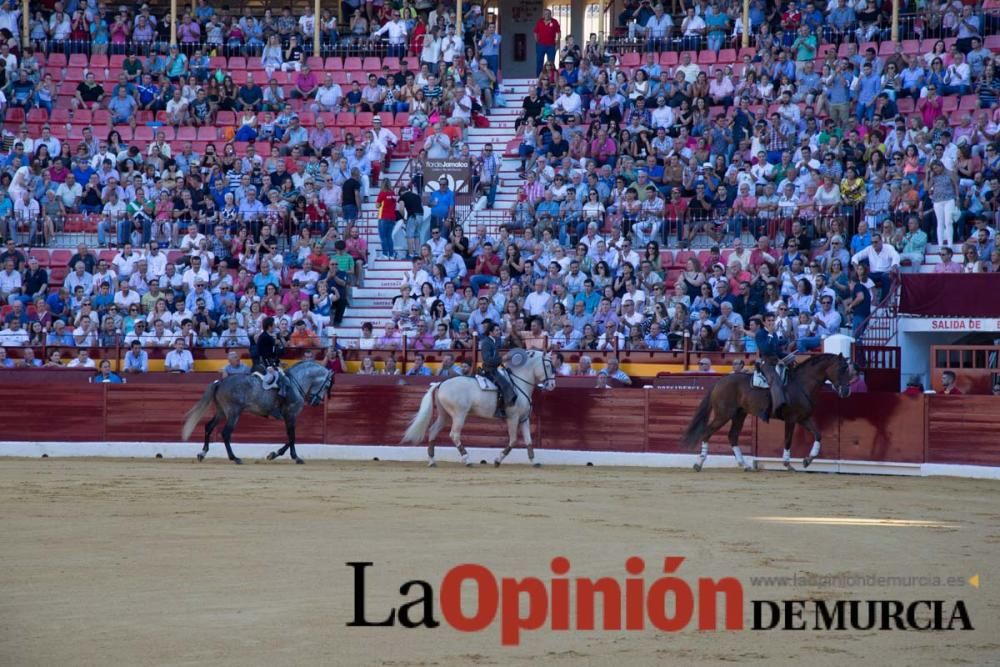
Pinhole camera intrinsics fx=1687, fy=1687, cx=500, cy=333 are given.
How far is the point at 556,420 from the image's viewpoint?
22.4m

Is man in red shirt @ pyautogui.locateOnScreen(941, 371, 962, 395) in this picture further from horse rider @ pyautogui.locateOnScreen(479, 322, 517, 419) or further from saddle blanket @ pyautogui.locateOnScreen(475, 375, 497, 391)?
saddle blanket @ pyautogui.locateOnScreen(475, 375, 497, 391)

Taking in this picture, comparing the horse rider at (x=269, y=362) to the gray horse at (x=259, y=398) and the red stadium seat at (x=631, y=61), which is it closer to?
the gray horse at (x=259, y=398)

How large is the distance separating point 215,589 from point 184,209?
57.6 ft

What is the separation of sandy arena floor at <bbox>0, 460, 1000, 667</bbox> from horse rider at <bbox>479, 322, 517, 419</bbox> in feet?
2.82

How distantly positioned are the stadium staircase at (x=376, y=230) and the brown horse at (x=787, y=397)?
20.4ft

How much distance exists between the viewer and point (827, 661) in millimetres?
8930

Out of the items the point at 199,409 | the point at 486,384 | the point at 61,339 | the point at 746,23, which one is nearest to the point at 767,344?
the point at 486,384

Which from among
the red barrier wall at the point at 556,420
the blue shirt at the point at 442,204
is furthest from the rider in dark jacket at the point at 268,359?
the blue shirt at the point at 442,204

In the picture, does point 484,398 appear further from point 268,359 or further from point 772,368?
point 772,368

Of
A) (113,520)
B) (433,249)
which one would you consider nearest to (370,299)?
(433,249)

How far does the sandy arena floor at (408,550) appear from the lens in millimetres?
9188

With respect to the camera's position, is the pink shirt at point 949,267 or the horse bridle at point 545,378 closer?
the horse bridle at point 545,378

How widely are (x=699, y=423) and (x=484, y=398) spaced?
2.65 meters

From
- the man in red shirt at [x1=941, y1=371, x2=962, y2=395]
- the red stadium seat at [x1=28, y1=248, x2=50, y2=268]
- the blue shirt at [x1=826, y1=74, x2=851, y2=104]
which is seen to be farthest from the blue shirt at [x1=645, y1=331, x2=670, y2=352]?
the red stadium seat at [x1=28, y1=248, x2=50, y2=268]
